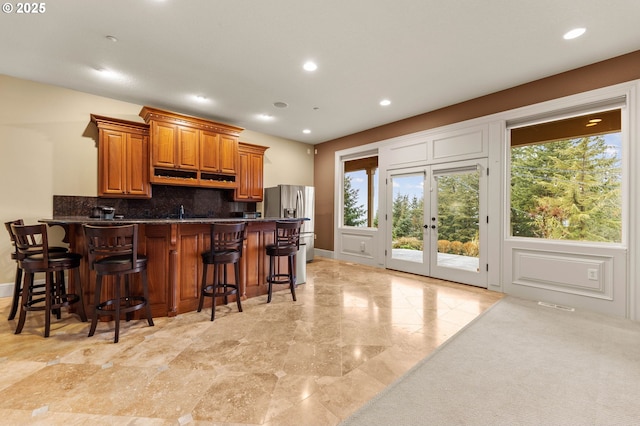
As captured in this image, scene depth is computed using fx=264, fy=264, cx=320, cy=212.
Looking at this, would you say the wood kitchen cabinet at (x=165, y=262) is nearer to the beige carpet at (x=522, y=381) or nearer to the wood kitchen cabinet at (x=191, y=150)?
the wood kitchen cabinet at (x=191, y=150)

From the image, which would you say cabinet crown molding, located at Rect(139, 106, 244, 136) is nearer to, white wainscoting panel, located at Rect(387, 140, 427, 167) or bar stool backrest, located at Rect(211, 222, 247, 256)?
bar stool backrest, located at Rect(211, 222, 247, 256)

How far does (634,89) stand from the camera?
3002mm

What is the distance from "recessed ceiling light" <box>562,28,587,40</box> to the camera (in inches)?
105

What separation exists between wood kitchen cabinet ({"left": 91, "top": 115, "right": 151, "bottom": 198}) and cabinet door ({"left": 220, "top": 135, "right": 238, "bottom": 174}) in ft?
4.03

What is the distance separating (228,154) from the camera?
524 centimetres

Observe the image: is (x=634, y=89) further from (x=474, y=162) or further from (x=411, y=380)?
(x=411, y=380)

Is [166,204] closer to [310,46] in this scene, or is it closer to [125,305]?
[125,305]

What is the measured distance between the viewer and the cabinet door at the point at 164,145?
174 inches

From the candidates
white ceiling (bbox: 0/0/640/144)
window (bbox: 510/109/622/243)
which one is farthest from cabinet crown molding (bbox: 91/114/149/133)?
window (bbox: 510/109/622/243)

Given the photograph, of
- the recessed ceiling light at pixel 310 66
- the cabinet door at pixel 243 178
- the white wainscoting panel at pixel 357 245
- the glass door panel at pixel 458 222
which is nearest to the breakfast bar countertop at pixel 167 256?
the recessed ceiling light at pixel 310 66

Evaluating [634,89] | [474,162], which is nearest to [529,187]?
[474,162]

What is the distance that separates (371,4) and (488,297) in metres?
3.90

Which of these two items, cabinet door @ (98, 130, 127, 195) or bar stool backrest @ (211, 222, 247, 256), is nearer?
bar stool backrest @ (211, 222, 247, 256)

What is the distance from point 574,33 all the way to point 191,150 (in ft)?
17.7
